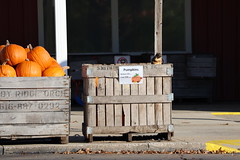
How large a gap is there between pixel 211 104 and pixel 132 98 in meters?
7.82

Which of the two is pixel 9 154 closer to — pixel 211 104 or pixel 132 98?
pixel 132 98

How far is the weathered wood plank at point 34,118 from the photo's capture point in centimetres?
1077

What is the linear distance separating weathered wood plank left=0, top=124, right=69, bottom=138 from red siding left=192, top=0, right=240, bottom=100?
9.31 m

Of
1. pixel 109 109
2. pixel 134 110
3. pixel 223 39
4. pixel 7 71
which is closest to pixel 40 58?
pixel 7 71

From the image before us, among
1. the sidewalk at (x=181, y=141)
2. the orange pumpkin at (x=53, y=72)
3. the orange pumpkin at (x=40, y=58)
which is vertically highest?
the orange pumpkin at (x=40, y=58)

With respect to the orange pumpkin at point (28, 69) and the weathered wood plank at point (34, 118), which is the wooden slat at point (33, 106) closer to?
the weathered wood plank at point (34, 118)

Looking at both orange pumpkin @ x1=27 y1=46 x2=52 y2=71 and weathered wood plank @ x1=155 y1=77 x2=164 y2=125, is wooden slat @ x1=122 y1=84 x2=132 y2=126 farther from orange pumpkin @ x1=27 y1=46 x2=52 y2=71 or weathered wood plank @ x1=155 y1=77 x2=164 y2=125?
orange pumpkin @ x1=27 y1=46 x2=52 y2=71

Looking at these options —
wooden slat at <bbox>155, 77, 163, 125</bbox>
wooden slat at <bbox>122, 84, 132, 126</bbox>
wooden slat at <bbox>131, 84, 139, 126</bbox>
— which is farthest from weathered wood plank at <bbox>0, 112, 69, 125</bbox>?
wooden slat at <bbox>155, 77, 163, 125</bbox>

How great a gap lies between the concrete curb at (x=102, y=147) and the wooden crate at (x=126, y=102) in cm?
26

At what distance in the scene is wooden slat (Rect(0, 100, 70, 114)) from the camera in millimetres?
10781

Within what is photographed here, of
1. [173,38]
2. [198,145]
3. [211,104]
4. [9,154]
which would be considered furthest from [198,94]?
[9,154]

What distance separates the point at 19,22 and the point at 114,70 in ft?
28.9

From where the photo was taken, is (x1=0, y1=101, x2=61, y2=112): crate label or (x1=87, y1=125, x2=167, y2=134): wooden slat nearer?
(x1=0, y1=101, x2=61, y2=112): crate label

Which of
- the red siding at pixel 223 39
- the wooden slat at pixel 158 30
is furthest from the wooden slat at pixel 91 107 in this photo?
the red siding at pixel 223 39
